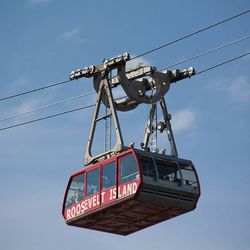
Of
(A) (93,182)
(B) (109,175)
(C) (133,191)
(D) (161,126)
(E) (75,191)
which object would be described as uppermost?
(D) (161,126)

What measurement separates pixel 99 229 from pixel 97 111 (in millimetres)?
5577

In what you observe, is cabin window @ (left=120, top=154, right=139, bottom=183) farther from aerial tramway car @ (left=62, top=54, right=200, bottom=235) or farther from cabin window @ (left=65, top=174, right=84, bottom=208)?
cabin window @ (left=65, top=174, right=84, bottom=208)

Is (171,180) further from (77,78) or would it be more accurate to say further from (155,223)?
(77,78)

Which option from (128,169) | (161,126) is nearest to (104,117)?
(161,126)

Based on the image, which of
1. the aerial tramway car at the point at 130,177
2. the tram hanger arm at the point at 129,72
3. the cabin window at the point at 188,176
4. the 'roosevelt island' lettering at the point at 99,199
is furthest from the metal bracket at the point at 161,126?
the 'roosevelt island' lettering at the point at 99,199

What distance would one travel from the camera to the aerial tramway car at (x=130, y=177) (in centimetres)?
5219

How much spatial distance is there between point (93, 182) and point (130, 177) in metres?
2.67

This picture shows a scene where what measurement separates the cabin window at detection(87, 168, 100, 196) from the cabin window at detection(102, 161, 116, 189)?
44cm

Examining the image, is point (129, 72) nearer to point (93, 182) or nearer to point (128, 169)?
point (93, 182)

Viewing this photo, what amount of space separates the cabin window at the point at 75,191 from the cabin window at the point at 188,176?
4728mm

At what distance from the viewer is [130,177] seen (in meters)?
52.2

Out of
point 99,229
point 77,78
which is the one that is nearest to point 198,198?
point 99,229

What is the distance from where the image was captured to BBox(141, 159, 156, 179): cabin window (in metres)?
52.1

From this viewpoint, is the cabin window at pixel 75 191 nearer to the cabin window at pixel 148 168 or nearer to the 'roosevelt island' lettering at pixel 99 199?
the 'roosevelt island' lettering at pixel 99 199
